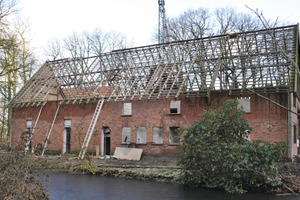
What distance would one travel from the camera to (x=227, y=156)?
1344 cm

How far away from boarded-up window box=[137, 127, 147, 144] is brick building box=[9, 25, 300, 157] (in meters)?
0.08

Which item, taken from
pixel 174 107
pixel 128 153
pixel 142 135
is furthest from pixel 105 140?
pixel 174 107

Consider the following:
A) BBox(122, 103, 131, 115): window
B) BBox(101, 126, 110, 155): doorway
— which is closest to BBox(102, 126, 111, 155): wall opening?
BBox(101, 126, 110, 155): doorway

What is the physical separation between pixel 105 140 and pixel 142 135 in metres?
3.54

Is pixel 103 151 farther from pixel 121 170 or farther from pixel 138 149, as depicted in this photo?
pixel 121 170

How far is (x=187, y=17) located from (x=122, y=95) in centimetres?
1793

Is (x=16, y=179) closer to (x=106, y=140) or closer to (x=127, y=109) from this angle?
(x=127, y=109)

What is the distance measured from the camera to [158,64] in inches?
1000

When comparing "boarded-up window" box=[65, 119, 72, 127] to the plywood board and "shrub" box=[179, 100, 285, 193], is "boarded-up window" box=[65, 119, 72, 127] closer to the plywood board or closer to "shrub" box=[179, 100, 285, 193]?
the plywood board

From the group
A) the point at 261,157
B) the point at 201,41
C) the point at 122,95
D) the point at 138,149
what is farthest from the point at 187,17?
the point at 261,157

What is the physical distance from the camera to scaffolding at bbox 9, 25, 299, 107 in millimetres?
21781

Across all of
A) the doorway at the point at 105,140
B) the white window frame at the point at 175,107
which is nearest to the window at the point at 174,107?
the white window frame at the point at 175,107

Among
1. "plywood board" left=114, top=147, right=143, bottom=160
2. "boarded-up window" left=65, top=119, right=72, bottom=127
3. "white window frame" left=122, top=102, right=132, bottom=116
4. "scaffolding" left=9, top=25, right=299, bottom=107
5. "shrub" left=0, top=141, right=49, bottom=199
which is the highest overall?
"scaffolding" left=9, top=25, right=299, bottom=107

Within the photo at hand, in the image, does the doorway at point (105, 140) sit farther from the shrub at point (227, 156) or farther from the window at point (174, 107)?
the shrub at point (227, 156)
